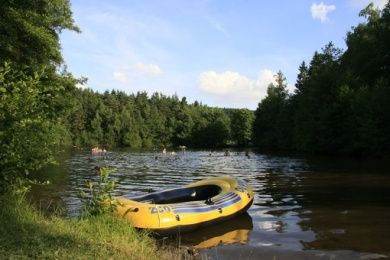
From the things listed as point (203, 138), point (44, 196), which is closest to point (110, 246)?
point (44, 196)

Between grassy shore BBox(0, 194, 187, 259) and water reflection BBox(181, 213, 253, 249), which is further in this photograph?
water reflection BBox(181, 213, 253, 249)

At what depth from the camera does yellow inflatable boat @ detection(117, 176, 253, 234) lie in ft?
38.2

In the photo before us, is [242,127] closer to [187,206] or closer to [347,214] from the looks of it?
[347,214]


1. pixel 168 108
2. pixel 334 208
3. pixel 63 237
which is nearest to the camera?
pixel 63 237

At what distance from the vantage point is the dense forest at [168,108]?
28.5ft

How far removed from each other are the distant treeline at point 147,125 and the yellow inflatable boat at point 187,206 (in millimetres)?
87423

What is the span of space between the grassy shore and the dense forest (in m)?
1.00

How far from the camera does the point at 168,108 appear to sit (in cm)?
12938

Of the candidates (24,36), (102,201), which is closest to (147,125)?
(24,36)

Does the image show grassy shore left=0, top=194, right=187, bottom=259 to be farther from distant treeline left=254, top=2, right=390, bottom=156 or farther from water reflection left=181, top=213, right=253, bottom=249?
distant treeline left=254, top=2, right=390, bottom=156

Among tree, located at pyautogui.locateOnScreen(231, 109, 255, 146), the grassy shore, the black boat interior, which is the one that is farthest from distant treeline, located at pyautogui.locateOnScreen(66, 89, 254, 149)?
the grassy shore

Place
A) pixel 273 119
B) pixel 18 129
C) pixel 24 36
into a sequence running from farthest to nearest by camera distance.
A: pixel 273 119 < pixel 24 36 < pixel 18 129

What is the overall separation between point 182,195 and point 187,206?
9.85 feet

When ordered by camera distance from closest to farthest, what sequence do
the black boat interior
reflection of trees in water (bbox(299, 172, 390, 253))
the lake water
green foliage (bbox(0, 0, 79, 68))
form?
the lake water < reflection of trees in water (bbox(299, 172, 390, 253)) < the black boat interior < green foliage (bbox(0, 0, 79, 68))
